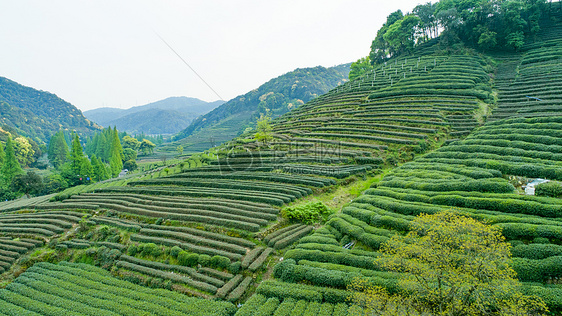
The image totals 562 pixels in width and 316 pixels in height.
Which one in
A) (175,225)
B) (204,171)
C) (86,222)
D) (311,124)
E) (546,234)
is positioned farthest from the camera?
(311,124)

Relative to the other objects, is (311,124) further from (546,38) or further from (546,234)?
(546,38)

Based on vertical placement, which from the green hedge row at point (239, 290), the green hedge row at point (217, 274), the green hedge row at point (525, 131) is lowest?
the green hedge row at point (239, 290)

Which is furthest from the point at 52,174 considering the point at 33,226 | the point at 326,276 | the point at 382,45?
the point at 382,45

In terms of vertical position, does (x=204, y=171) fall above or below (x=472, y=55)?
below

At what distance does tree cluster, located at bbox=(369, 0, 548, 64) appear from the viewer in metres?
59.6

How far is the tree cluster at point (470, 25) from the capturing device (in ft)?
195

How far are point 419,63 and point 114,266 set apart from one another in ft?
263

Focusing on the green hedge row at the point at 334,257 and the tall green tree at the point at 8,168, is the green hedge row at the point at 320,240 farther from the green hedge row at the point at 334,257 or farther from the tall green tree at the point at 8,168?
the tall green tree at the point at 8,168

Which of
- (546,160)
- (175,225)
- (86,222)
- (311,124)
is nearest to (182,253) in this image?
(175,225)

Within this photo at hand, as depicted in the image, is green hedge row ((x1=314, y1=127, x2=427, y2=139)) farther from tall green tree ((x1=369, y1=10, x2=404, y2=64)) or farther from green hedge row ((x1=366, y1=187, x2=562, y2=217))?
tall green tree ((x1=369, y1=10, x2=404, y2=64))

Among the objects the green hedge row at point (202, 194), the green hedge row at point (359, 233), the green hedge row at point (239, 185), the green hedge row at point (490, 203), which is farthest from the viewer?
the green hedge row at point (239, 185)

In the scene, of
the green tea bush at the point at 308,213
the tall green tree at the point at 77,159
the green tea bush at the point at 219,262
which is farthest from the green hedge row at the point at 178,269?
the tall green tree at the point at 77,159

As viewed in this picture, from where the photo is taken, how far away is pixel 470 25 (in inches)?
2657

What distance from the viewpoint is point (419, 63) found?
6894 cm
